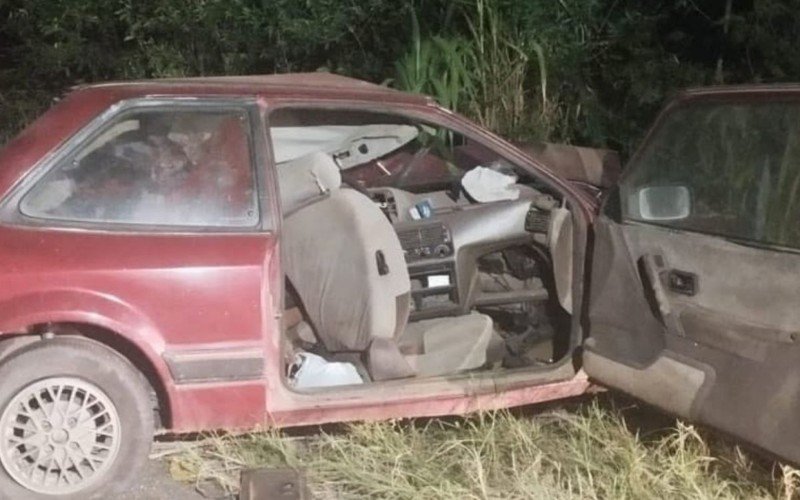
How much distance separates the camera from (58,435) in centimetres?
448

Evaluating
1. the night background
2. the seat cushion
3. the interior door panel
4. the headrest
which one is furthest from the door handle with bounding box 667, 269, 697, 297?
the night background

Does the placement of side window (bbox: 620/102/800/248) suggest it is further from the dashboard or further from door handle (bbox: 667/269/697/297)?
the dashboard

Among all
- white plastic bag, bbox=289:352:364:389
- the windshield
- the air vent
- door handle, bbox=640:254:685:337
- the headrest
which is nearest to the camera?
door handle, bbox=640:254:685:337

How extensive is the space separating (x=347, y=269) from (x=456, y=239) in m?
0.66

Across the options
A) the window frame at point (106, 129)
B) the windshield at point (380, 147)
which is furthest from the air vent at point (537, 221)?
the window frame at point (106, 129)

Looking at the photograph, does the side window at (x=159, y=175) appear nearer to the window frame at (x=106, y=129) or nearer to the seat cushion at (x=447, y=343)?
the window frame at (x=106, y=129)

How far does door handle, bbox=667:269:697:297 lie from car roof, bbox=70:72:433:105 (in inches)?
49.6

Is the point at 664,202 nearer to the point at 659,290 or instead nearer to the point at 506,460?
the point at 659,290

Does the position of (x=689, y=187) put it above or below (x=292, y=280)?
above

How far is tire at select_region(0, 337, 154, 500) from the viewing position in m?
4.45

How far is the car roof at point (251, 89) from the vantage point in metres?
4.71

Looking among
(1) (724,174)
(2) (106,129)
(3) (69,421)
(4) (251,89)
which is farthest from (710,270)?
(3) (69,421)

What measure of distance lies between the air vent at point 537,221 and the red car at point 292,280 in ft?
0.51

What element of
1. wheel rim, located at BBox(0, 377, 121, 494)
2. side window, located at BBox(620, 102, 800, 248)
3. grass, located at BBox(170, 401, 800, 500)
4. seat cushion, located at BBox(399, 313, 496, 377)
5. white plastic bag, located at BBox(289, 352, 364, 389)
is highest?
side window, located at BBox(620, 102, 800, 248)
